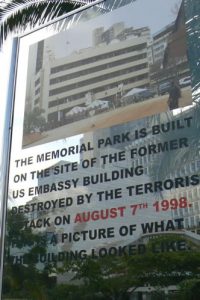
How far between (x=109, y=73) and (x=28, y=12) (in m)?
2.22

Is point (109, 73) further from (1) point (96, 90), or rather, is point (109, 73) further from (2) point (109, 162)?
(2) point (109, 162)

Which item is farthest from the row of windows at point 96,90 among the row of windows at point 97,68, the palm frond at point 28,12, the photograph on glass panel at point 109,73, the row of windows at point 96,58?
the palm frond at point 28,12

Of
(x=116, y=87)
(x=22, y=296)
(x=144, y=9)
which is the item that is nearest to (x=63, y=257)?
(x=22, y=296)

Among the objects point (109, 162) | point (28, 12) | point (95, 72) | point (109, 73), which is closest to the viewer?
point (109, 162)

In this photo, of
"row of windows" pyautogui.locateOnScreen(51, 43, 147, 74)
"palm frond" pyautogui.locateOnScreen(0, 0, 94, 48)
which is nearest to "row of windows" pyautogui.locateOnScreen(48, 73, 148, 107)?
"row of windows" pyautogui.locateOnScreen(51, 43, 147, 74)

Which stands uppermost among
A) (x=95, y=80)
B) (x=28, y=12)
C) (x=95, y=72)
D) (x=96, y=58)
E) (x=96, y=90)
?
(x=28, y=12)

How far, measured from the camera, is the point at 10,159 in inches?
220

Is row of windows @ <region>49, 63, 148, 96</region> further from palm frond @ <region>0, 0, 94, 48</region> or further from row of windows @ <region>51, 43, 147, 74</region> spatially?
palm frond @ <region>0, 0, 94, 48</region>

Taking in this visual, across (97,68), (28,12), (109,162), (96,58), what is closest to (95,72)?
(97,68)

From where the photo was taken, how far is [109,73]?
5141mm

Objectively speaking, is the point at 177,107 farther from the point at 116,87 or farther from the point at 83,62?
the point at 83,62

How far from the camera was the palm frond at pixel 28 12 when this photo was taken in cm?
665

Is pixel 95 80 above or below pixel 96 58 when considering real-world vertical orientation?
below

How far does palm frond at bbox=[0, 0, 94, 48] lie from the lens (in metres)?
6.65
